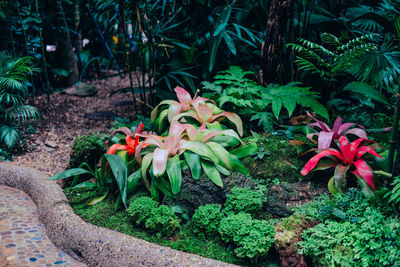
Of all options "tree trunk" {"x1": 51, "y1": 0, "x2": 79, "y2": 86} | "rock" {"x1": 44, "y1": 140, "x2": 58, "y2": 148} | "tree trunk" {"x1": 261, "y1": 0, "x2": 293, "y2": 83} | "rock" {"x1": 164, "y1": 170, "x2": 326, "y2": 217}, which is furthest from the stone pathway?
"tree trunk" {"x1": 51, "y1": 0, "x2": 79, "y2": 86}

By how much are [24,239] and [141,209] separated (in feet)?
2.82

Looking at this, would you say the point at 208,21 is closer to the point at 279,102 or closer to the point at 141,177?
the point at 279,102

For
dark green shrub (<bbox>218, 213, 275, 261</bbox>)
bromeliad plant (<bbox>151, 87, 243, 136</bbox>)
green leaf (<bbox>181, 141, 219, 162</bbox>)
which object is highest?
bromeliad plant (<bbox>151, 87, 243, 136</bbox>)

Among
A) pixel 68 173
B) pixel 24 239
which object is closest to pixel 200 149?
pixel 68 173

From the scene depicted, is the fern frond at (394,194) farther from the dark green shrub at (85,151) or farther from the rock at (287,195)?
the dark green shrub at (85,151)

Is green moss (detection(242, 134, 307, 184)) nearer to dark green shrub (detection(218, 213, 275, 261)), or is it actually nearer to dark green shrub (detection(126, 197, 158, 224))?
dark green shrub (detection(218, 213, 275, 261))

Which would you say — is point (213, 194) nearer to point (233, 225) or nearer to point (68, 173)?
point (233, 225)

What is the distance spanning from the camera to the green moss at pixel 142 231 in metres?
2.06

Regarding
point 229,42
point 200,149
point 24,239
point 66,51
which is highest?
point 229,42

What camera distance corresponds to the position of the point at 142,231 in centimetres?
226

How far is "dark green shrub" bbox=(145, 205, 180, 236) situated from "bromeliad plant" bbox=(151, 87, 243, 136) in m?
0.90

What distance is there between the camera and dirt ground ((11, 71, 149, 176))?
3408mm

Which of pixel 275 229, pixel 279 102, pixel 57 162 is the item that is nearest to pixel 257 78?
pixel 279 102

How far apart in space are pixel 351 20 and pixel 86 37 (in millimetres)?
5262
